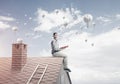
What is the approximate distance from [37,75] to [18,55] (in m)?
2.17

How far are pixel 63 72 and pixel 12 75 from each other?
12.8ft

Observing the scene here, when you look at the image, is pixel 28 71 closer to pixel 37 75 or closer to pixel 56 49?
pixel 37 75

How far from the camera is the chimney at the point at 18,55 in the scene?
23.0m

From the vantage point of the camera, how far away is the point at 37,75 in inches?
859

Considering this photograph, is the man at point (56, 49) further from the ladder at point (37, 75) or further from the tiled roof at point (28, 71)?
the ladder at point (37, 75)

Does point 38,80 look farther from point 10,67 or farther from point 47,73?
point 10,67

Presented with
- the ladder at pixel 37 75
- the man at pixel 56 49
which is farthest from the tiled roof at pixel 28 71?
the man at pixel 56 49

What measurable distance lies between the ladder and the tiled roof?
17 centimetres

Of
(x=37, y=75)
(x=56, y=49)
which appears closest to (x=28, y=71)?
(x=37, y=75)

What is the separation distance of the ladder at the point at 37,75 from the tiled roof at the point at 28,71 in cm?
17

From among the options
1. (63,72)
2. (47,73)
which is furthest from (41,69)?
(63,72)

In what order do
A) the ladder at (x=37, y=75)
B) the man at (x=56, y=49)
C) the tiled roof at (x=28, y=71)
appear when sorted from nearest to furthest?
the ladder at (x=37, y=75) → the tiled roof at (x=28, y=71) → the man at (x=56, y=49)

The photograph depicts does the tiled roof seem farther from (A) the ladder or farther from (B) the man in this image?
(B) the man

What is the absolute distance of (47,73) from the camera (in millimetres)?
21953
